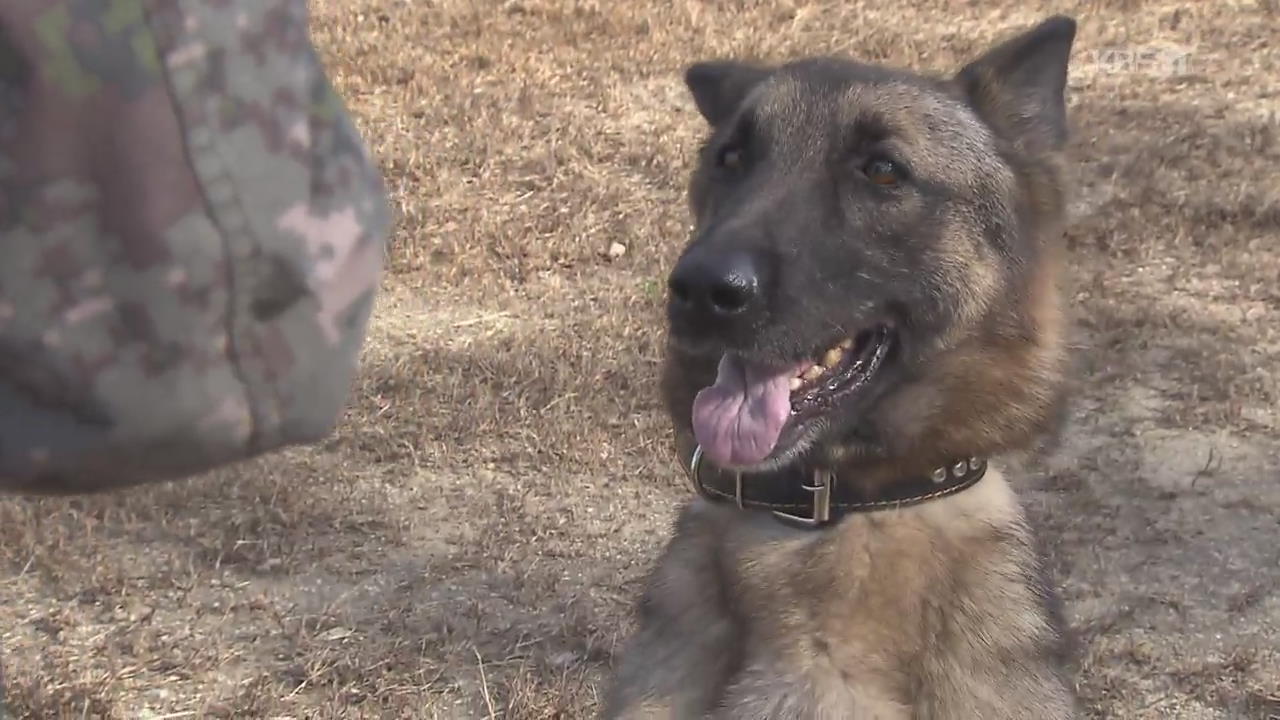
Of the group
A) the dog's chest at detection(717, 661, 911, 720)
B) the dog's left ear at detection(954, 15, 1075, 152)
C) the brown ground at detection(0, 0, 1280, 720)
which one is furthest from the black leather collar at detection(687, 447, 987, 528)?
the brown ground at detection(0, 0, 1280, 720)

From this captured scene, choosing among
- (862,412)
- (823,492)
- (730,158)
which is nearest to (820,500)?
(823,492)

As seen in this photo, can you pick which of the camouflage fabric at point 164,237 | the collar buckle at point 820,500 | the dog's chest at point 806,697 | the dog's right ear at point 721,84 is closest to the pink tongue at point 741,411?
the collar buckle at point 820,500

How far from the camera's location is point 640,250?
581 cm

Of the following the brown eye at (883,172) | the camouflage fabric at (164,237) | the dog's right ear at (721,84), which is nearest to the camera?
the camouflage fabric at (164,237)

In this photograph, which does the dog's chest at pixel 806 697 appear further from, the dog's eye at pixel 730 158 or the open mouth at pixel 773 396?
the dog's eye at pixel 730 158

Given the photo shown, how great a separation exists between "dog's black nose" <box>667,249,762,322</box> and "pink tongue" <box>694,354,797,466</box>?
168 mm

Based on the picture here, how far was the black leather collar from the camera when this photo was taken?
233 centimetres

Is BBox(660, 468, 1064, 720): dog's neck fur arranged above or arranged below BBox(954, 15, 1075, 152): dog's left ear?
below

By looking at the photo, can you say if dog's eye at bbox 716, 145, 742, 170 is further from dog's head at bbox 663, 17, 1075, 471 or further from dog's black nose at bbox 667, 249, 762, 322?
dog's black nose at bbox 667, 249, 762, 322

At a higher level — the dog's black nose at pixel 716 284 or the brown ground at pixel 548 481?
the dog's black nose at pixel 716 284

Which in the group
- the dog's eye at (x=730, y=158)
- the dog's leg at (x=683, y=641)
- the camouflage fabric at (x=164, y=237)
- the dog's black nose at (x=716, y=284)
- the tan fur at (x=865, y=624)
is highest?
the camouflage fabric at (x=164, y=237)

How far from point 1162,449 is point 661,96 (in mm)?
4045

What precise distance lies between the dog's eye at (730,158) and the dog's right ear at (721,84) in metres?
0.16

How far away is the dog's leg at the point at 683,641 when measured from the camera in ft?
7.52
